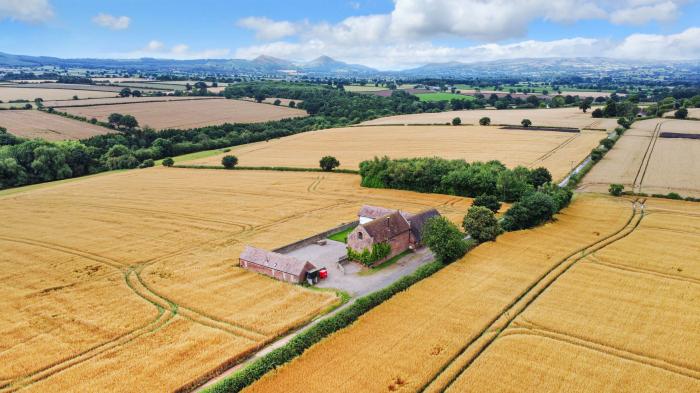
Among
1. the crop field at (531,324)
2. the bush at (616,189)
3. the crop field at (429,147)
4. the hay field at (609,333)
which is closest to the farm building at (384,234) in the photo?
the crop field at (531,324)

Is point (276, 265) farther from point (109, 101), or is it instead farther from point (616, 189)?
point (109, 101)

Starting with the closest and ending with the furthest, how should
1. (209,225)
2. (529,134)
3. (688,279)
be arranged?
(688,279), (209,225), (529,134)

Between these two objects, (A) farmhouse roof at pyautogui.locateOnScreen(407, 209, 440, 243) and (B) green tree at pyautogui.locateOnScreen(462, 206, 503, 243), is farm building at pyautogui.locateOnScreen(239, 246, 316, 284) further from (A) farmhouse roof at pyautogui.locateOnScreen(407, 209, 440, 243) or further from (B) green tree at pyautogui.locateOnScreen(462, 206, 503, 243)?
(B) green tree at pyautogui.locateOnScreen(462, 206, 503, 243)

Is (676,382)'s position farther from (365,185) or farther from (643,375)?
(365,185)

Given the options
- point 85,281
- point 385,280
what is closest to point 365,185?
point 385,280

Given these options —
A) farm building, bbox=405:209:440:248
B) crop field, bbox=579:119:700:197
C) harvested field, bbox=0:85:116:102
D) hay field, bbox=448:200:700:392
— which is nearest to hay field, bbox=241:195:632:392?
hay field, bbox=448:200:700:392

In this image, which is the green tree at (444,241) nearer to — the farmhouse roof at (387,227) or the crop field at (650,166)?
the farmhouse roof at (387,227)
